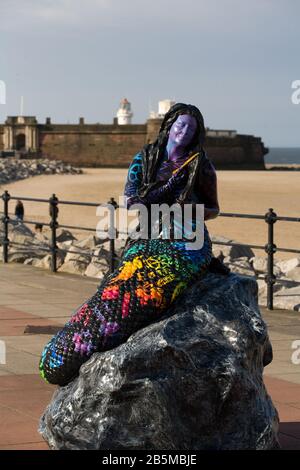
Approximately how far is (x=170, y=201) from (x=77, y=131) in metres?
93.3

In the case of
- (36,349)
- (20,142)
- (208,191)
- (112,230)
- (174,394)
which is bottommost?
(20,142)

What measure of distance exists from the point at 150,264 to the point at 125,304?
28 cm

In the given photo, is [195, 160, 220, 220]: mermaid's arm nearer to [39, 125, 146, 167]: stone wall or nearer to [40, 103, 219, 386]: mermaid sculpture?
[40, 103, 219, 386]: mermaid sculpture

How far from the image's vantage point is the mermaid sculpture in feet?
18.7

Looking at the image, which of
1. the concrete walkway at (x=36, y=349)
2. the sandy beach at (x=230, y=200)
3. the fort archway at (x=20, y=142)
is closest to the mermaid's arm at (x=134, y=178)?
the concrete walkway at (x=36, y=349)

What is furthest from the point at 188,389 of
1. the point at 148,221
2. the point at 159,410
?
the point at 148,221

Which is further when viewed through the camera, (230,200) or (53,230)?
(230,200)

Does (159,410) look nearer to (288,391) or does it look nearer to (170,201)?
(170,201)

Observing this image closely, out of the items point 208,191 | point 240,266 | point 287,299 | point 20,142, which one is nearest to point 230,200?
point 240,266

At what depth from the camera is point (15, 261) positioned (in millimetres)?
17812

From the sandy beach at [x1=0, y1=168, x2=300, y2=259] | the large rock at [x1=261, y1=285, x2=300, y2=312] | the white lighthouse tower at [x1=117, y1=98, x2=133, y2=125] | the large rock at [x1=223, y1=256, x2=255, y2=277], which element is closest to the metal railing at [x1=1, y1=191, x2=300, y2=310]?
the large rock at [x1=261, y1=285, x2=300, y2=312]

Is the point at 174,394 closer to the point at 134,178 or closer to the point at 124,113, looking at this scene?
the point at 134,178

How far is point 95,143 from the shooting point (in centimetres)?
9800

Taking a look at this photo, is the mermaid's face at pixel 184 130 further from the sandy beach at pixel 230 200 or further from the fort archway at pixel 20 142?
the fort archway at pixel 20 142
